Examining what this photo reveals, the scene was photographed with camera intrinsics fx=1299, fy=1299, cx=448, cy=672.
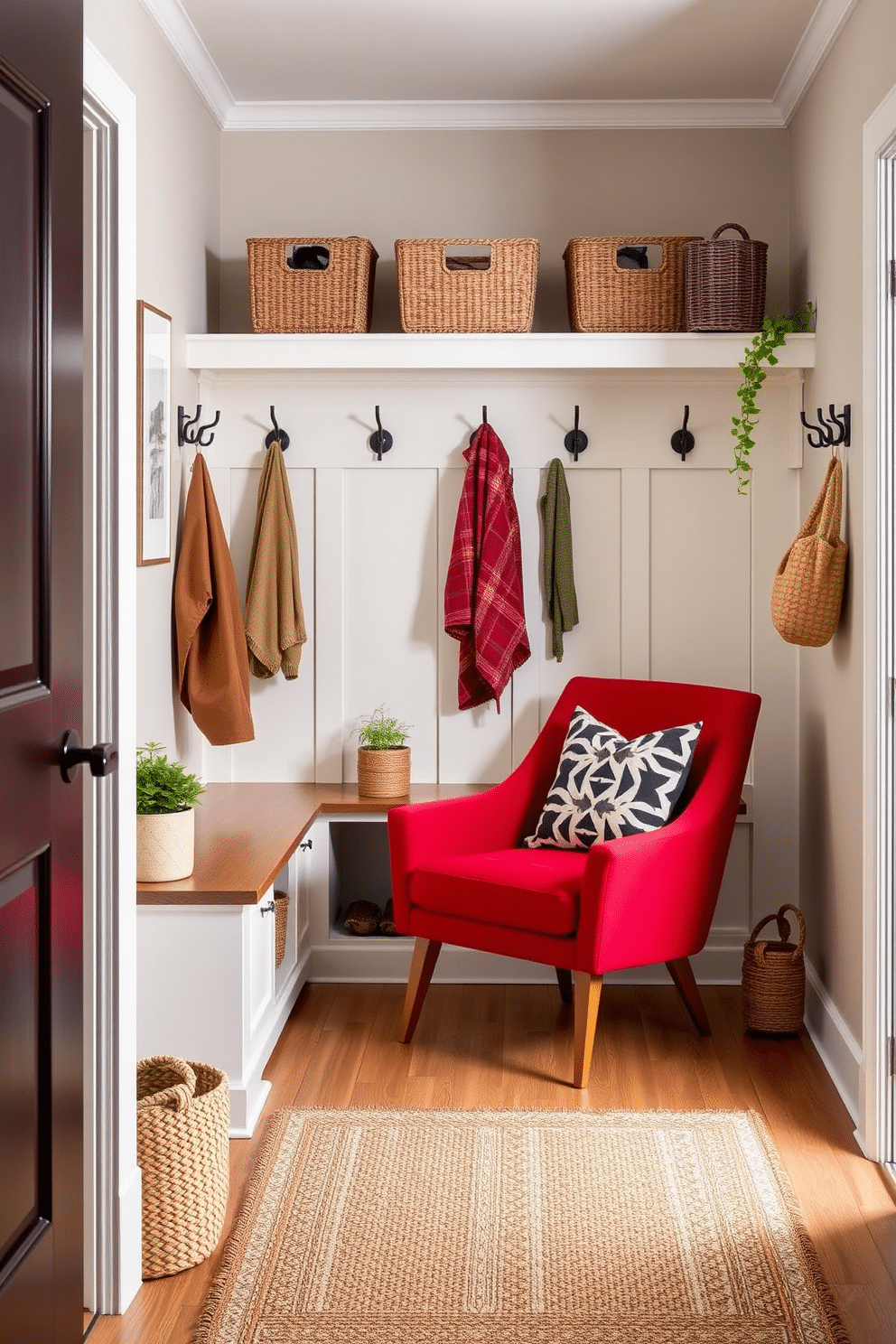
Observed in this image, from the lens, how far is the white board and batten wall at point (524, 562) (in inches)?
155

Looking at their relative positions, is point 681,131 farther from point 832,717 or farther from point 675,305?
point 832,717

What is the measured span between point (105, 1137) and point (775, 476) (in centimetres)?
271

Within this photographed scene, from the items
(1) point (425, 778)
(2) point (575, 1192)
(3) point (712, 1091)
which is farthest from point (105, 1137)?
(1) point (425, 778)

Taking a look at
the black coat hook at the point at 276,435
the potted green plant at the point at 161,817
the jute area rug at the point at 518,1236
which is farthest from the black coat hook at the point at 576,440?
the jute area rug at the point at 518,1236

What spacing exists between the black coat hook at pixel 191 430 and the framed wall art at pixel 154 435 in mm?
151

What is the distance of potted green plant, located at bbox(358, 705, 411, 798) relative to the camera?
12.5 ft

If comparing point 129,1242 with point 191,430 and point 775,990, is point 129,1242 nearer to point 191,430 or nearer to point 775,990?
point 775,990

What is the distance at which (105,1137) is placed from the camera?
2180mm

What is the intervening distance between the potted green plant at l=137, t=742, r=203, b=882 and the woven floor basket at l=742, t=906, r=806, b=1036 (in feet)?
5.13

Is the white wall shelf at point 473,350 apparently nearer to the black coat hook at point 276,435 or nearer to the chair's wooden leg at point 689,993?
the black coat hook at point 276,435

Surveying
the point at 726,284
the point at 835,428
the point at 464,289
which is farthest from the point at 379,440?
the point at 835,428

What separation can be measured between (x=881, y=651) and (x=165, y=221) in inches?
83.0

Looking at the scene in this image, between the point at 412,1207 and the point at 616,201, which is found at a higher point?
the point at 616,201

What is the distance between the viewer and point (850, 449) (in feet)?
10.1
